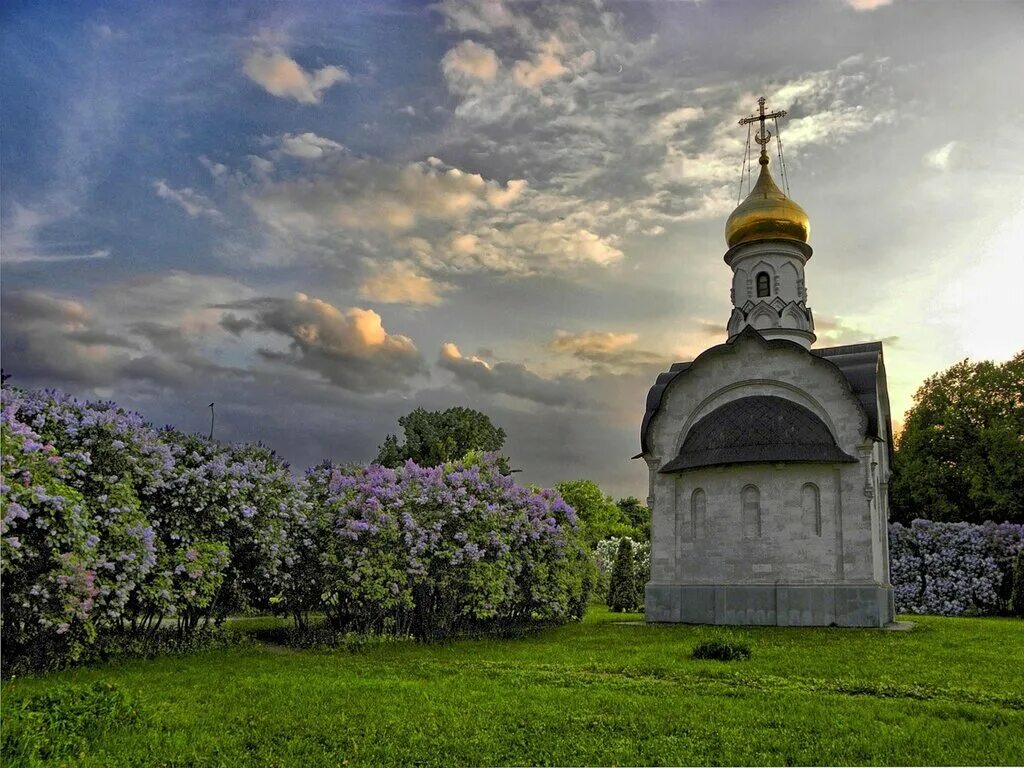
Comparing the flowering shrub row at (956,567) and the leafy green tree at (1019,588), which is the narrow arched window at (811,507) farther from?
the leafy green tree at (1019,588)

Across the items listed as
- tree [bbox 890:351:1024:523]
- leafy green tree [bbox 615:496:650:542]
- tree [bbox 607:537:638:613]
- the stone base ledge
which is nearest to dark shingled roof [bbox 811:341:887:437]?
the stone base ledge

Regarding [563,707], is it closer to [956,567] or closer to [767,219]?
[767,219]

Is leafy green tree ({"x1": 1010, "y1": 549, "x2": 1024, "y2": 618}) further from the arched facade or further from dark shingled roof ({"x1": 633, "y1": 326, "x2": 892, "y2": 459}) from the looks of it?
the arched facade

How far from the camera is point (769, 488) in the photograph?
18.2 m

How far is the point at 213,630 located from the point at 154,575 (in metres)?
2.69

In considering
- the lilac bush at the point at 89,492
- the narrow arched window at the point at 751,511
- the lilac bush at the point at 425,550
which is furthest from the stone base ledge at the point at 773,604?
the lilac bush at the point at 89,492

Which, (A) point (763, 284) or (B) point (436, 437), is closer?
(A) point (763, 284)

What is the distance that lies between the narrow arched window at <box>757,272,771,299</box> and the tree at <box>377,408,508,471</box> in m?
15.1

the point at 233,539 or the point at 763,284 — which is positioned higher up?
the point at 763,284

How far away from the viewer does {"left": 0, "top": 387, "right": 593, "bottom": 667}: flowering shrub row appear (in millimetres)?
8516

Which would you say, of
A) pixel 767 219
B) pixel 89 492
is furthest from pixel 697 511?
pixel 89 492

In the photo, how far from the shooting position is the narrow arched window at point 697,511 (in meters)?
19.0

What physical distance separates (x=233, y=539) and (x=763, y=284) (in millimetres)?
16986

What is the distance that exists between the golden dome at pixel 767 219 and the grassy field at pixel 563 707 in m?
13.4
